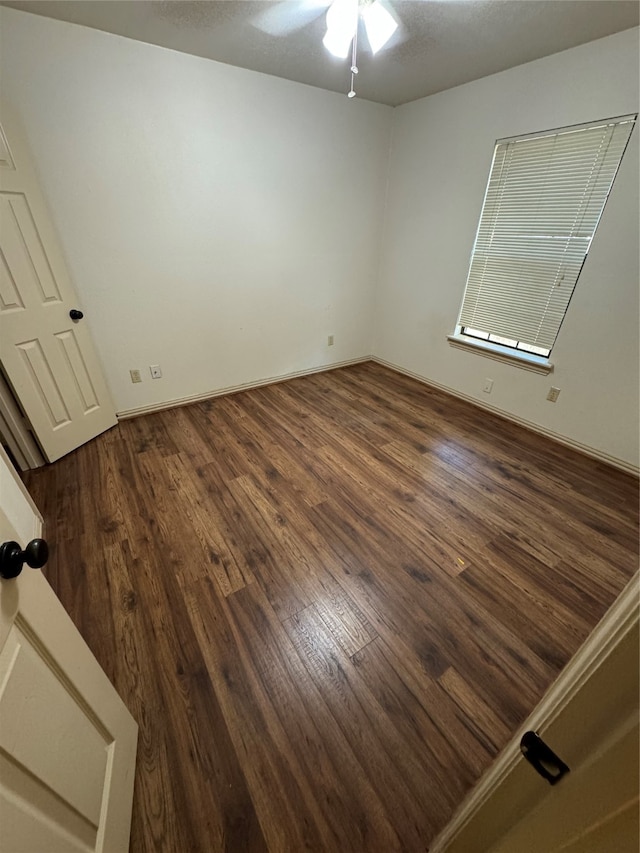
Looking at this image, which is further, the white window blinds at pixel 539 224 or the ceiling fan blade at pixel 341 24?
the white window blinds at pixel 539 224

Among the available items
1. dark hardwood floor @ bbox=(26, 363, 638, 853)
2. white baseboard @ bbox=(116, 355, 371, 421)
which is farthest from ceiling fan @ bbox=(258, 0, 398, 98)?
white baseboard @ bbox=(116, 355, 371, 421)

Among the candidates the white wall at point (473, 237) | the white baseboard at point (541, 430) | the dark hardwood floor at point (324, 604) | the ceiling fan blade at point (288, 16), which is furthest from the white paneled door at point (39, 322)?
the white baseboard at point (541, 430)

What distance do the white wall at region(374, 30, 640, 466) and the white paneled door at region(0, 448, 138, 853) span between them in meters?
3.04

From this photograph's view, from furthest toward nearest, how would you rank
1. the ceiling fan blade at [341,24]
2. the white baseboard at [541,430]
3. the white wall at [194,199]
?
the white baseboard at [541,430]
the white wall at [194,199]
the ceiling fan blade at [341,24]

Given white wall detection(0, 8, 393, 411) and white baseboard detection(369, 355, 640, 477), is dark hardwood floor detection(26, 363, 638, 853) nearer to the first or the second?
white baseboard detection(369, 355, 640, 477)

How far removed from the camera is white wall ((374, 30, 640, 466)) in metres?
1.93

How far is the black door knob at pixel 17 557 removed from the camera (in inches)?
20.8

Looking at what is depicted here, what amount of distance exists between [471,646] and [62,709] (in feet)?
4.37

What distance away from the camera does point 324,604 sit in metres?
1.45

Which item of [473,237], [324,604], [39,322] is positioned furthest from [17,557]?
[473,237]

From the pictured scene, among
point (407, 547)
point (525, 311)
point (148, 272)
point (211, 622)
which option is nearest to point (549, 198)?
point (525, 311)

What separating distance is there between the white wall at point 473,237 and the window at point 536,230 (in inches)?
2.6

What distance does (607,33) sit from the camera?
1765 millimetres

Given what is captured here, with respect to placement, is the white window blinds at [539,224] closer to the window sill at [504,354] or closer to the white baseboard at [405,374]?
the window sill at [504,354]
